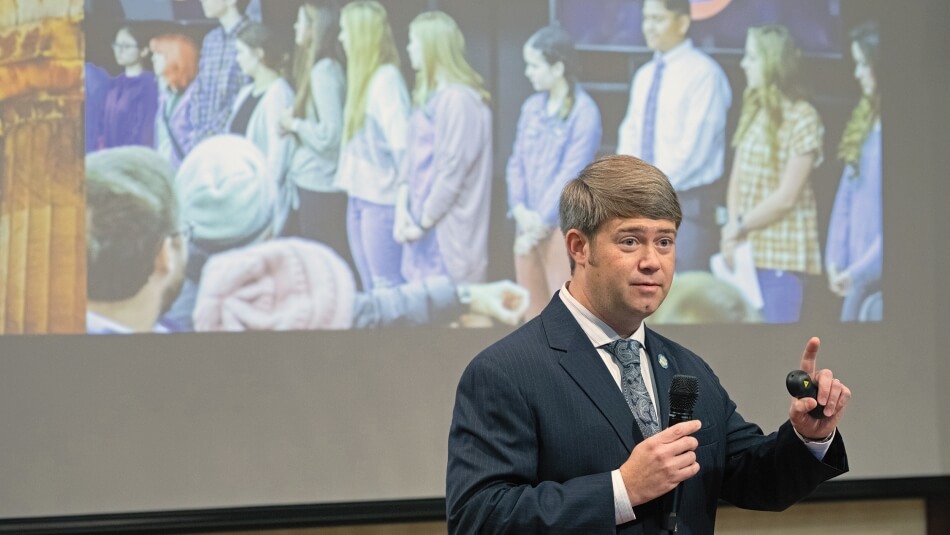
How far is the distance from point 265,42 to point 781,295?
206cm

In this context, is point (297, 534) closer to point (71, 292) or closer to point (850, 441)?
point (71, 292)

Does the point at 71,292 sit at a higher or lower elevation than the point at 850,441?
higher

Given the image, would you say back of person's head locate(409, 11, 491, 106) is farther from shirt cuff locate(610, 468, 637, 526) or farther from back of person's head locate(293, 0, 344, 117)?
shirt cuff locate(610, 468, 637, 526)

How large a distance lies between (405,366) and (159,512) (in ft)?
3.03

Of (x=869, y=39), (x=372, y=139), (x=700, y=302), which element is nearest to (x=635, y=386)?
(x=372, y=139)

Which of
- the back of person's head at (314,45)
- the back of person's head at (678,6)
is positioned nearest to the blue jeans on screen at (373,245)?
the back of person's head at (314,45)

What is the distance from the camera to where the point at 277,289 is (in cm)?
349

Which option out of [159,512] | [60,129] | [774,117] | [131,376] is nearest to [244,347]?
[131,376]

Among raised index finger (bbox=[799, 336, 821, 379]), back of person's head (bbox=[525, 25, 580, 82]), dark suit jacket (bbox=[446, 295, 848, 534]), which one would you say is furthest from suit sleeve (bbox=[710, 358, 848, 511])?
back of person's head (bbox=[525, 25, 580, 82])

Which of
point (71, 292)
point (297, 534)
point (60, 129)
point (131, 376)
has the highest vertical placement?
point (60, 129)

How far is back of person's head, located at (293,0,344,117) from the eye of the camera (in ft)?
11.6

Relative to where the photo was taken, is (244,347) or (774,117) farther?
(774,117)

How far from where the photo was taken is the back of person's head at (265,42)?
3.48 metres

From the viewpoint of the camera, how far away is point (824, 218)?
13.1ft
